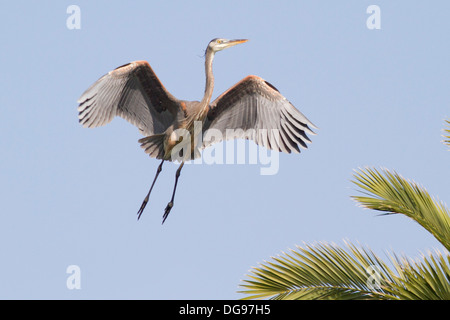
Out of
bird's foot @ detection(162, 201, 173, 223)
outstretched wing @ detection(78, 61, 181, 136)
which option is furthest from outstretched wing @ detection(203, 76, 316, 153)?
bird's foot @ detection(162, 201, 173, 223)

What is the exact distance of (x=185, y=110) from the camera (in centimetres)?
1257

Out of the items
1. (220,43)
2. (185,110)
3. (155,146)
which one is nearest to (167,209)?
(155,146)

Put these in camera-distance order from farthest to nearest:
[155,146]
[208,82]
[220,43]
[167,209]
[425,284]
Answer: [220,43] → [208,82] → [155,146] → [167,209] → [425,284]

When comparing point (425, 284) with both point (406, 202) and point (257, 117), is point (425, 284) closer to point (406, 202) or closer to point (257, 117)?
point (406, 202)

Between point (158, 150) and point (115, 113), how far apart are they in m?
0.96

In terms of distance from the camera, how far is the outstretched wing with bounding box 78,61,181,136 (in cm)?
1233

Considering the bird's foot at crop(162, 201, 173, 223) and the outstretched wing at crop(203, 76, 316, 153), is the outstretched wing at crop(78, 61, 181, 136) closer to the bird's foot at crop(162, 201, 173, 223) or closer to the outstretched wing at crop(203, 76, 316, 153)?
the outstretched wing at crop(203, 76, 316, 153)

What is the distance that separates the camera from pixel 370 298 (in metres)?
7.86

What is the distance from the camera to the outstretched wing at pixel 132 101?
1233cm

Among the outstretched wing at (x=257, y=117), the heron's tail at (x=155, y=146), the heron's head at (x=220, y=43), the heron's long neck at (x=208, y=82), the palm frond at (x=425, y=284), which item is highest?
the heron's head at (x=220, y=43)

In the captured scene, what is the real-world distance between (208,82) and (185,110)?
1.96 feet

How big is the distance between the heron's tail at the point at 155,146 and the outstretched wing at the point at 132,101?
1.50 ft

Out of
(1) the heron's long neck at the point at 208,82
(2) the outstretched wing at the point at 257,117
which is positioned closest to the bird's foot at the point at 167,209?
(2) the outstretched wing at the point at 257,117

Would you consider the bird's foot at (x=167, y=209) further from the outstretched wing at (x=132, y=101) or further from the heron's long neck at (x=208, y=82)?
the heron's long neck at (x=208, y=82)
